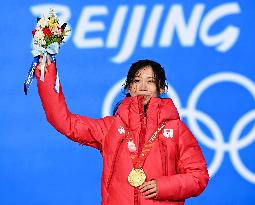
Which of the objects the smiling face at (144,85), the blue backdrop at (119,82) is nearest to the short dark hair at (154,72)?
the smiling face at (144,85)

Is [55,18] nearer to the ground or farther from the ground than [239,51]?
nearer to the ground

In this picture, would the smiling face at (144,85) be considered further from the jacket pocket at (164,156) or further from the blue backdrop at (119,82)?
the blue backdrop at (119,82)

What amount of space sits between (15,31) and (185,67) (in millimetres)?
990

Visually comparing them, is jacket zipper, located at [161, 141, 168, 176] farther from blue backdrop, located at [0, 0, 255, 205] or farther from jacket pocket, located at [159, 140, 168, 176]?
blue backdrop, located at [0, 0, 255, 205]

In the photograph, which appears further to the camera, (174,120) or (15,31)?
(15,31)

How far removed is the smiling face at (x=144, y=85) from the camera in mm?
2727

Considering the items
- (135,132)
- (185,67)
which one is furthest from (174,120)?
(185,67)

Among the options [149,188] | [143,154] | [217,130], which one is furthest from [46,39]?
[217,130]

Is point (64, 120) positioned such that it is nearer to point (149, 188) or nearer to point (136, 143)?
point (136, 143)

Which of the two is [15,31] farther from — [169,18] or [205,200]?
[205,200]

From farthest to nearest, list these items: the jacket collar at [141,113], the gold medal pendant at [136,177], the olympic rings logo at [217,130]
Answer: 1. the olympic rings logo at [217,130]
2. the jacket collar at [141,113]
3. the gold medal pendant at [136,177]

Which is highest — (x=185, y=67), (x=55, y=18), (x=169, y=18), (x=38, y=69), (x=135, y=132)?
(x=169, y=18)

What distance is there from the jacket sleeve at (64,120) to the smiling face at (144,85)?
15cm

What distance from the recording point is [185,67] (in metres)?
4.09
